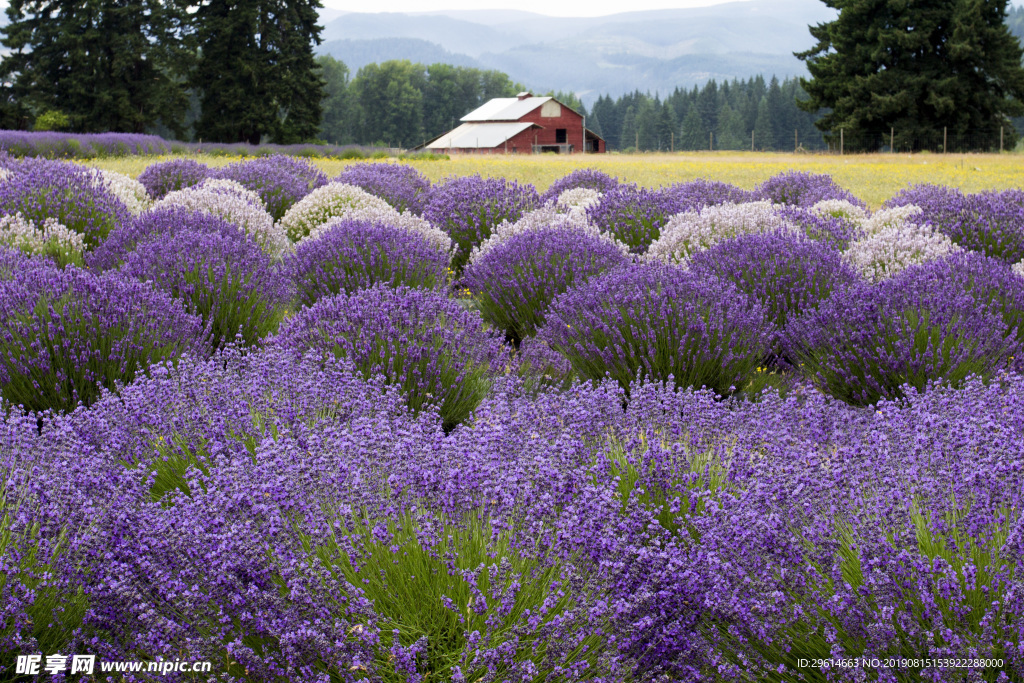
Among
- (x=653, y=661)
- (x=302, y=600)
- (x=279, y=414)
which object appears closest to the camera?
(x=302, y=600)

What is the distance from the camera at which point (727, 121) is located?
96000 millimetres

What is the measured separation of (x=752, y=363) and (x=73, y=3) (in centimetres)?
4048

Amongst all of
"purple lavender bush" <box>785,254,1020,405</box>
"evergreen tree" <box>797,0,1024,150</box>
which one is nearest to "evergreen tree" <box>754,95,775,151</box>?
"evergreen tree" <box>797,0,1024,150</box>

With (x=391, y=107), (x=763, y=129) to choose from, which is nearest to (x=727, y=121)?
(x=763, y=129)

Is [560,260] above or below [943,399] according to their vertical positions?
above

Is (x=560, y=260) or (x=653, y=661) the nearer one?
(x=653, y=661)

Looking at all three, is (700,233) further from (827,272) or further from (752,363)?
(752,363)

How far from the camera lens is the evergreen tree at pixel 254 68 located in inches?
1426

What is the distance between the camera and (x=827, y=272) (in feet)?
20.4

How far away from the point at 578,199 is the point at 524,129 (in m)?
46.3

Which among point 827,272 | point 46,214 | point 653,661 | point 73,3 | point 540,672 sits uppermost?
point 73,3

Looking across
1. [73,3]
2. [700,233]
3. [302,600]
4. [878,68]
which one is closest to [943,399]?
Answer: [302,600]

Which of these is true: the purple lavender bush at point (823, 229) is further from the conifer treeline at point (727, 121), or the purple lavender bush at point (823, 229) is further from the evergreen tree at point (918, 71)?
the conifer treeline at point (727, 121)

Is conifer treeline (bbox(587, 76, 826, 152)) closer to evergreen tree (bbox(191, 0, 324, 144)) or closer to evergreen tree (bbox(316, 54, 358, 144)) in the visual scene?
evergreen tree (bbox(316, 54, 358, 144))
